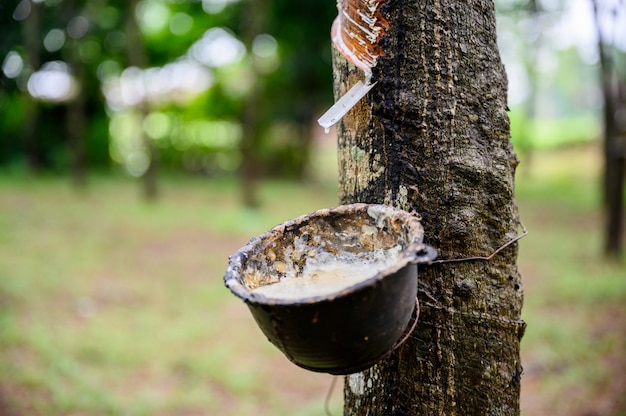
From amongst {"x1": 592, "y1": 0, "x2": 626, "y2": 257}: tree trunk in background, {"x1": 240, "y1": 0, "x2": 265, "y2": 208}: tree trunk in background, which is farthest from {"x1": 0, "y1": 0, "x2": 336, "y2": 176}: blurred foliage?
→ {"x1": 592, "y1": 0, "x2": 626, "y2": 257}: tree trunk in background

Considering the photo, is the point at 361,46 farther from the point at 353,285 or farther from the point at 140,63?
the point at 140,63

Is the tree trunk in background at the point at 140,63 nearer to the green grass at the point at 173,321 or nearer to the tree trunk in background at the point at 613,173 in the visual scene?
the green grass at the point at 173,321

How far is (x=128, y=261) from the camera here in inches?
276

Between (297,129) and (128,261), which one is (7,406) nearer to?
(128,261)

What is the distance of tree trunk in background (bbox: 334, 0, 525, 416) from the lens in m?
1.54

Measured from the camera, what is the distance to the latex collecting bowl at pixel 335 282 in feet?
3.90

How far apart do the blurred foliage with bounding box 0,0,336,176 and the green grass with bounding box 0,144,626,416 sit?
4.95 metres

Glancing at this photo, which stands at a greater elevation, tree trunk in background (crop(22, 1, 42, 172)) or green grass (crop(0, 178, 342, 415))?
tree trunk in background (crop(22, 1, 42, 172))

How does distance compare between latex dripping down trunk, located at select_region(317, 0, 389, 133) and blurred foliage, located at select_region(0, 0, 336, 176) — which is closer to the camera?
latex dripping down trunk, located at select_region(317, 0, 389, 133)

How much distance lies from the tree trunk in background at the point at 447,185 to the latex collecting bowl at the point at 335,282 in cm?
16

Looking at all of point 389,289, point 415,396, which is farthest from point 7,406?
point 389,289

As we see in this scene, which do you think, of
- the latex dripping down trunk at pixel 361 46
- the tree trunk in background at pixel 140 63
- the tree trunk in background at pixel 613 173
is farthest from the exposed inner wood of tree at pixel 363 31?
the tree trunk in background at pixel 140 63

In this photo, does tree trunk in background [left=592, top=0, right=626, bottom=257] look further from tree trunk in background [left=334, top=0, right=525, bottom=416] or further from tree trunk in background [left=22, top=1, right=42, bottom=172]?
tree trunk in background [left=22, top=1, right=42, bottom=172]

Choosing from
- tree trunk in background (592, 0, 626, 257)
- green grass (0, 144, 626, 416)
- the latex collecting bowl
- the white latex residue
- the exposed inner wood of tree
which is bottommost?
green grass (0, 144, 626, 416)
